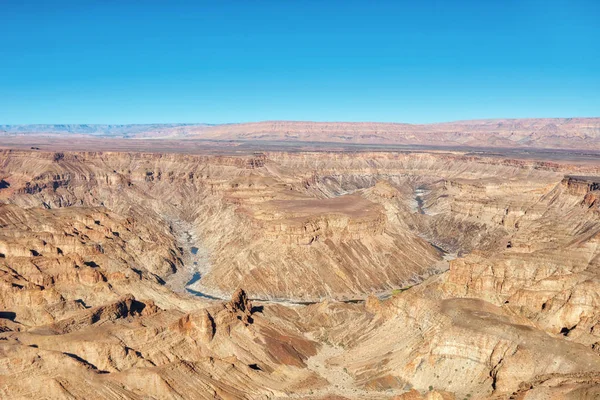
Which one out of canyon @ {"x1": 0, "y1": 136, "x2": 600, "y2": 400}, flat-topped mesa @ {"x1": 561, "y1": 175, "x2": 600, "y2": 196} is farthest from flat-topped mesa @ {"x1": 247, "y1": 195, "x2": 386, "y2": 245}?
flat-topped mesa @ {"x1": 561, "y1": 175, "x2": 600, "y2": 196}

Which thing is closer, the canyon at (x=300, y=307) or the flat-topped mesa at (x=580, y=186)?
the canyon at (x=300, y=307)

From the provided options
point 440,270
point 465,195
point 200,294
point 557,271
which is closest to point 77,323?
point 200,294

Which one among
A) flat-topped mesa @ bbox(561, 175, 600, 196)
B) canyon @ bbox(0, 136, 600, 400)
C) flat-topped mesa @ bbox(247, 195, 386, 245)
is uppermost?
flat-topped mesa @ bbox(561, 175, 600, 196)

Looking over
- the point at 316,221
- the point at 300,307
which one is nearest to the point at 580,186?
the point at 316,221

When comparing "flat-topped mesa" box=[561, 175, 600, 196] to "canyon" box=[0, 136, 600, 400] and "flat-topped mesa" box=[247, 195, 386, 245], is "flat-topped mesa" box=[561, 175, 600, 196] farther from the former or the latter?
"flat-topped mesa" box=[247, 195, 386, 245]

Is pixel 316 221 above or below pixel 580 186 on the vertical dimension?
below

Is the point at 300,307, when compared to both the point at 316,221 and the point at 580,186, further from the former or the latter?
the point at 580,186

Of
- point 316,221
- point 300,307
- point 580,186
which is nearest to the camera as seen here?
point 300,307

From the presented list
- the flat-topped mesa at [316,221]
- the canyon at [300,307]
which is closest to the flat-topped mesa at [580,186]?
the canyon at [300,307]

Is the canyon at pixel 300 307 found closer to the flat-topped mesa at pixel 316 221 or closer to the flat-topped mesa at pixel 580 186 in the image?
the flat-topped mesa at pixel 316 221

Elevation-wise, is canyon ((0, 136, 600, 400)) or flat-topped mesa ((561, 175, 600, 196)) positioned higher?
flat-topped mesa ((561, 175, 600, 196))

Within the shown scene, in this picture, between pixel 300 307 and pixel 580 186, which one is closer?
pixel 300 307

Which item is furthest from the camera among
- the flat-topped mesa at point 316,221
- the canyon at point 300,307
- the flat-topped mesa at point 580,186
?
the flat-topped mesa at point 580,186

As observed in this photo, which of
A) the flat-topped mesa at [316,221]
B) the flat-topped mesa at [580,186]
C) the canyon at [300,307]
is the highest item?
the flat-topped mesa at [580,186]
